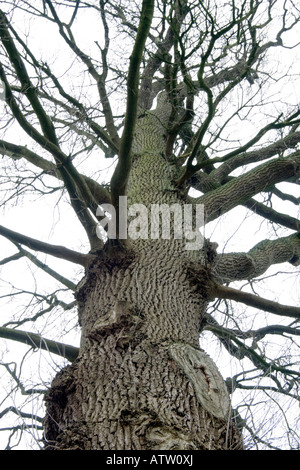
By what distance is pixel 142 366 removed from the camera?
6.84 ft

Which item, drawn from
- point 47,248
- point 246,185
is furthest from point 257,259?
point 47,248

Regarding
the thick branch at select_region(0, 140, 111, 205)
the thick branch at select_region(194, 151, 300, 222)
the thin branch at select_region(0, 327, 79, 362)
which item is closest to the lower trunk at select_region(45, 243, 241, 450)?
the thin branch at select_region(0, 327, 79, 362)

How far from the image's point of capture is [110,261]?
2.79 metres

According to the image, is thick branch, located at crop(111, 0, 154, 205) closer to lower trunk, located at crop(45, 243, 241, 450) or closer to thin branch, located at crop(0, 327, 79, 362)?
lower trunk, located at crop(45, 243, 241, 450)

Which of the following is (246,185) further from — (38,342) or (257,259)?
(38,342)

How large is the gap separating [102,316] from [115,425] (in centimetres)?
72

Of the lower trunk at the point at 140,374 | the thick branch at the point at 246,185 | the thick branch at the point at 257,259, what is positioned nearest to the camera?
the lower trunk at the point at 140,374

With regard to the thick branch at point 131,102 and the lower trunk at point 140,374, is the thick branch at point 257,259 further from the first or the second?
the thick branch at point 131,102

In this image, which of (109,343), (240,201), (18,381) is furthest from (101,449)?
(240,201)

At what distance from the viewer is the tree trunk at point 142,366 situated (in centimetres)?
179

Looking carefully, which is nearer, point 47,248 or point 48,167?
point 47,248

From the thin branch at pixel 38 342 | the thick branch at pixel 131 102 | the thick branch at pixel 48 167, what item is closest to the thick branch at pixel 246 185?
the thick branch at pixel 48 167
